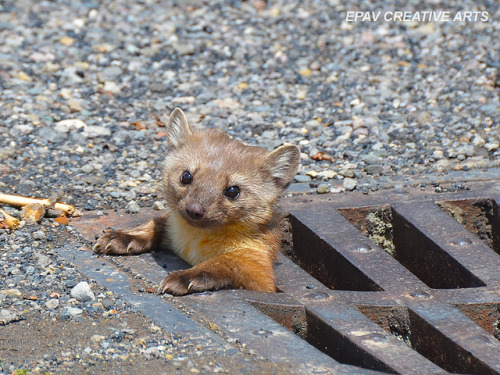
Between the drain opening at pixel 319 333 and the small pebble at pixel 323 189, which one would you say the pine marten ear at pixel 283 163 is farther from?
the drain opening at pixel 319 333

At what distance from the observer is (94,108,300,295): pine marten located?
435 cm

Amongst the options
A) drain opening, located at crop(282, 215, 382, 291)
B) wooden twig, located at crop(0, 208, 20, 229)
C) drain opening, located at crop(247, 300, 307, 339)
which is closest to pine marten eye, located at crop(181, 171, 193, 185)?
drain opening, located at crop(282, 215, 382, 291)

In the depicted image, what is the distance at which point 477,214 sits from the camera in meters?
5.20

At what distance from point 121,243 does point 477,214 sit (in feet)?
7.92

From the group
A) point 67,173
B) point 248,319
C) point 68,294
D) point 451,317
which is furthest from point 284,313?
point 67,173

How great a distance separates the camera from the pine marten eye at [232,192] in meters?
4.52

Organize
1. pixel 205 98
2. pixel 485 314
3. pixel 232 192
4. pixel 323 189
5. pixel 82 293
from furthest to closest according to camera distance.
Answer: pixel 205 98
pixel 323 189
pixel 232 192
pixel 485 314
pixel 82 293

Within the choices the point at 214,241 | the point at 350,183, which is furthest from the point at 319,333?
the point at 350,183

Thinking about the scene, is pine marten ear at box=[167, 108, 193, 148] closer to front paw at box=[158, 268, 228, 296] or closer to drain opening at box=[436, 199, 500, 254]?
front paw at box=[158, 268, 228, 296]

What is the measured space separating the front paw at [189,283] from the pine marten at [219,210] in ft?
0.26

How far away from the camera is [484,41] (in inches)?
308

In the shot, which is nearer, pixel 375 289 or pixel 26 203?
pixel 375 289

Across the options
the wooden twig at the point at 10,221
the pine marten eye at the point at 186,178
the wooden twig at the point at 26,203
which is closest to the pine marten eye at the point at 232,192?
the pine marten eye at the point at 186,178

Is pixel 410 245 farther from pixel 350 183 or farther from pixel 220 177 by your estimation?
pixel 220 177
